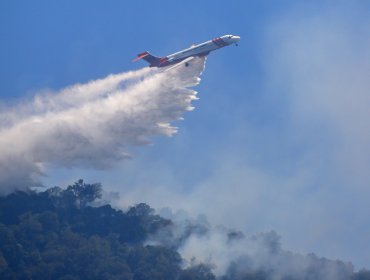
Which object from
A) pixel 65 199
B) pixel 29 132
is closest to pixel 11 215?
pixel 65 199

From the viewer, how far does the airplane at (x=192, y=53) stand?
109 m

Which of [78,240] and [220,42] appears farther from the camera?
[78,240]

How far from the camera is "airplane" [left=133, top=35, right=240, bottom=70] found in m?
109

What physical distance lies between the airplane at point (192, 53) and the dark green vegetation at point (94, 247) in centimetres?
2757

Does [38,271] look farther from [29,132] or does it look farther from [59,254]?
[29,132]

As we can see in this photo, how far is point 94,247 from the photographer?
13212cm

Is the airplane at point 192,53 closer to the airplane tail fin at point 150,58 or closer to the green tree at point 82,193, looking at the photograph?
the airplane tail fin at point 150,58

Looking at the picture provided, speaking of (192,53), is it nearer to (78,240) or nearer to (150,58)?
(150,58)

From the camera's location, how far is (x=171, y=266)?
128 metres

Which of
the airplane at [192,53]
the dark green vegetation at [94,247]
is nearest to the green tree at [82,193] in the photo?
the dark green vegetation at [94,247]

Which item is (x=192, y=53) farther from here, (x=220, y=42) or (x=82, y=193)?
(x=82, y=193)

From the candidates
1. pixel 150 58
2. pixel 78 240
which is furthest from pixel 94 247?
pixel 150 58

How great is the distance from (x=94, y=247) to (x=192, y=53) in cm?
3339

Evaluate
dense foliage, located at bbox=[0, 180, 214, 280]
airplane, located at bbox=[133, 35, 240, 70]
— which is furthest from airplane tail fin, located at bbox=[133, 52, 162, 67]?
dense foliage, located at bbox=[0, 180, 214, 280]
